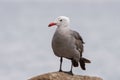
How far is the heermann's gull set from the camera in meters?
23.4

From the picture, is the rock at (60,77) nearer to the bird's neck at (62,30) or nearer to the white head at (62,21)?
the bird's neck at (62,30)

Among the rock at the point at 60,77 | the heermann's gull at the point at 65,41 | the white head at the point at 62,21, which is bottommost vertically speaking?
the rock at the point at 60,77

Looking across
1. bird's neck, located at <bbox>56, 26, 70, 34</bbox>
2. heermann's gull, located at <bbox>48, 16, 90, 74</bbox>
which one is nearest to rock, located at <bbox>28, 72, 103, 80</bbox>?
heermann's gull, located at <bbox>48, 16, 90, 74</bbox>

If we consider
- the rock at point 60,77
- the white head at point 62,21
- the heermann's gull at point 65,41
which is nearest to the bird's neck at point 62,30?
the heermann's gull at point 65,41

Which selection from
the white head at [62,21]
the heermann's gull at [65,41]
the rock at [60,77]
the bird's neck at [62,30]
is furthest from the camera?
the white head at [62,21]

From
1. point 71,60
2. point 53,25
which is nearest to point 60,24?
point 53,25

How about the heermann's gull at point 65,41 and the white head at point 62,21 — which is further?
the white head at point 62,21

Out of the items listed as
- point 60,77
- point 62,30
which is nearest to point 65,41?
point 62,30

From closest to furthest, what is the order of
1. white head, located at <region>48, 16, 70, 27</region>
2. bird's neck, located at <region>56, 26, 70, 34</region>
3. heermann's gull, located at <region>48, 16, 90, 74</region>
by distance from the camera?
1. heermann's gull, located at <region>48, 16, 90, 74</region>
2. bird's neck, located at <region>56, 26, 70, 34</region>
3. white head, located at <region>48, 16, 70, 27</region>

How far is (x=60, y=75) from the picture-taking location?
880 inches

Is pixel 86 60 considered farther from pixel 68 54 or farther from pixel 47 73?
pixel 47 73

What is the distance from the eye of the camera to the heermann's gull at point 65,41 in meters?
23.4

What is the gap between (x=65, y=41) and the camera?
23453 millimetres

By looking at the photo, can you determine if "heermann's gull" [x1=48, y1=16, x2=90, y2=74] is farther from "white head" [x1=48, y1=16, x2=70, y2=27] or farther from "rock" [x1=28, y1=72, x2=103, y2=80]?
"rock" [x1=28, y1=72, x2=103, y2=80]
